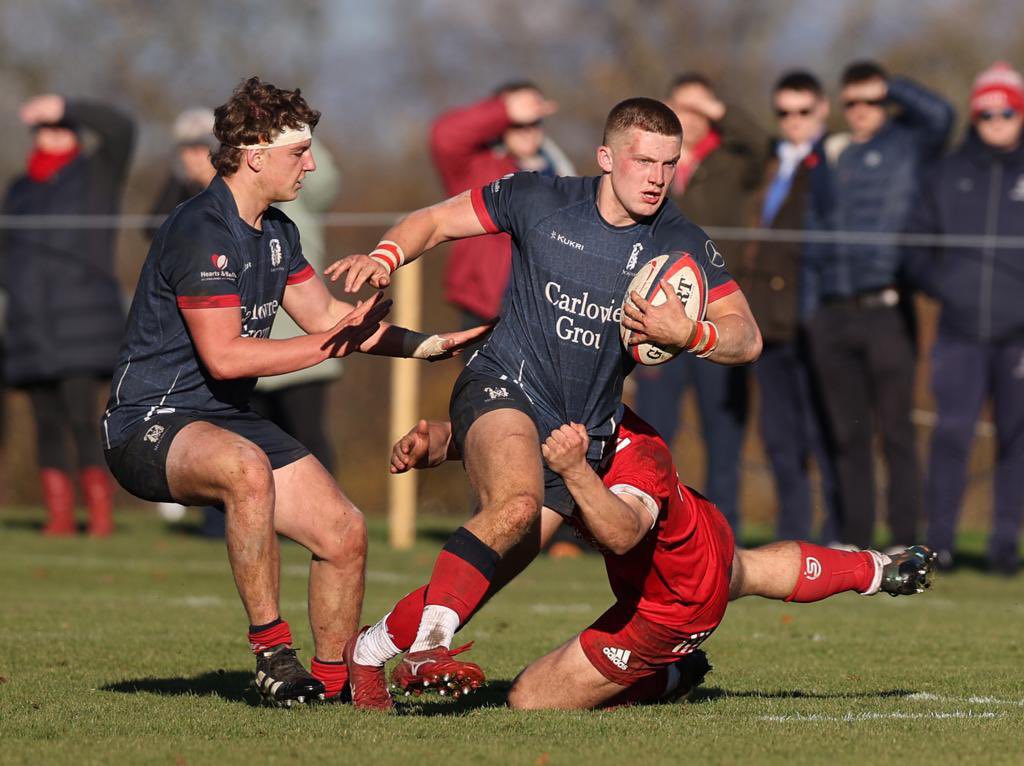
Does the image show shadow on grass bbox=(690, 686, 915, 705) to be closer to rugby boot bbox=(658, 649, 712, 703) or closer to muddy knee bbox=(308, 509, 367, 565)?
rugby boot bbox=(658, 649, 712, 703)

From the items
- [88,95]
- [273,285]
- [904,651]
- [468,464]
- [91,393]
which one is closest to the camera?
[468,464]

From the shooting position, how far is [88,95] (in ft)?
94.9

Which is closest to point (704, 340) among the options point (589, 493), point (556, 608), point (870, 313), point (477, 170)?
point (589, 493)

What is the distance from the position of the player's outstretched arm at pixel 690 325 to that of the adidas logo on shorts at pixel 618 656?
1071 mm

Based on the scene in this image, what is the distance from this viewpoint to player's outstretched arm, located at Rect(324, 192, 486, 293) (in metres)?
6.00

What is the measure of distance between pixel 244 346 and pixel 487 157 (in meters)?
6.16

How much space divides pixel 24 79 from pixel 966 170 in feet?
69.1

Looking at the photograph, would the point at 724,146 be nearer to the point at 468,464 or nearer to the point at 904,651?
the point at 904,651

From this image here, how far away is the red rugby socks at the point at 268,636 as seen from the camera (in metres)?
5.92

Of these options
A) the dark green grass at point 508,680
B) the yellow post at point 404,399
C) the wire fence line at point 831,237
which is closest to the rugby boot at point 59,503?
the dark green grass at point 508,680

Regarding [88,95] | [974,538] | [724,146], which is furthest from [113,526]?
[88,95]

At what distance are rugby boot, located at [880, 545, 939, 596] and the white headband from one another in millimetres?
2630

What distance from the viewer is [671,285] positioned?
597cm

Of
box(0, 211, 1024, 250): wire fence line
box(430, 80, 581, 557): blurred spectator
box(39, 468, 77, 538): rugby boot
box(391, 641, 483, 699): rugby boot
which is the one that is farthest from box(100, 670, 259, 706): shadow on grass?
box(39, 468, 77, 538): rugby boot
